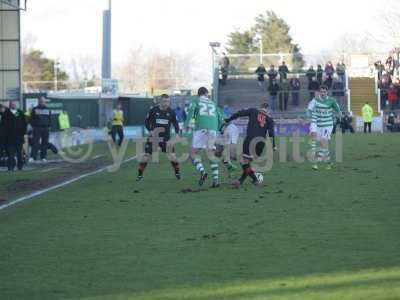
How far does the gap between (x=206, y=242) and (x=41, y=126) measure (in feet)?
65.6

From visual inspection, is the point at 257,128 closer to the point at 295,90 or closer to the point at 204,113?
the point at 204,113

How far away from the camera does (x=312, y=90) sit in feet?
151

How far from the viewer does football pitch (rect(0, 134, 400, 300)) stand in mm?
8016

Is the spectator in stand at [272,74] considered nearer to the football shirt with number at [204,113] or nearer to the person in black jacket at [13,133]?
the person in black jacket at [13,133]

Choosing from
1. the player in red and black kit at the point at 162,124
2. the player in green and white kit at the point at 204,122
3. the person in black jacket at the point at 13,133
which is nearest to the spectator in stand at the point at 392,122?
the person in black jacket at the point at 13,133

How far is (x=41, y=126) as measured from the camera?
29.8 m


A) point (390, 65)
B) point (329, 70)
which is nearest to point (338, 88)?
point (329, 70)

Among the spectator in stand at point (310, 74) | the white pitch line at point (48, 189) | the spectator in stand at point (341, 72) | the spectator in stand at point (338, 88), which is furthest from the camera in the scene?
the spectator in stand at point (338, 88)

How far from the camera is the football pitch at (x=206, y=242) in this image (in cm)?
802

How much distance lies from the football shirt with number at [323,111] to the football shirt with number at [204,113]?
203 inches

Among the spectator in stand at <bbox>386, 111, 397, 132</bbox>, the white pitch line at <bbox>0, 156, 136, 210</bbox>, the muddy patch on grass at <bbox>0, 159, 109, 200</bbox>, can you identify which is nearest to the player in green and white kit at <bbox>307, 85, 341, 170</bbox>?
the white pitch line at <bbox>0, 156, 136, 210</bbox>

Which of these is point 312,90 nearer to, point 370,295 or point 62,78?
point 370,295

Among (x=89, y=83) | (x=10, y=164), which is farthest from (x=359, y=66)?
(x=89, y=83)

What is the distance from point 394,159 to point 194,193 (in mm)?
10152
